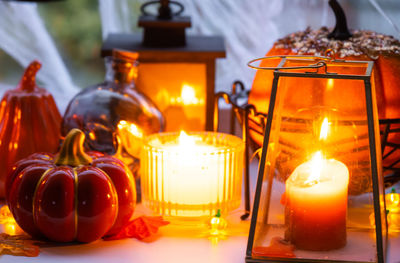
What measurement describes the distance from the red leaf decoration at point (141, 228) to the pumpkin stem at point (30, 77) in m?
0.29

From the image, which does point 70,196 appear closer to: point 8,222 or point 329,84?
point 8,222

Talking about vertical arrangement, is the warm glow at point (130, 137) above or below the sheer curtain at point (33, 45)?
below

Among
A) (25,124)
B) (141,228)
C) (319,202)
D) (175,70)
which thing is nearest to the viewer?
(319,202)

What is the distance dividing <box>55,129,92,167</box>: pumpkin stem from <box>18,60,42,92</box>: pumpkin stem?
0.72 ft

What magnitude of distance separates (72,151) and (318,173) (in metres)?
0.30

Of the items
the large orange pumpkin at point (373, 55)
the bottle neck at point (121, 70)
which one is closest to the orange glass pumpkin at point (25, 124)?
the bottle neck at point (121, 70)

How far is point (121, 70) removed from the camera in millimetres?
933

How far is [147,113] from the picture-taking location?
927 millimetres

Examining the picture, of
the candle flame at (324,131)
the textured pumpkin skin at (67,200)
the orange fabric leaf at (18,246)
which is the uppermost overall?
the candle flame at (324,131)

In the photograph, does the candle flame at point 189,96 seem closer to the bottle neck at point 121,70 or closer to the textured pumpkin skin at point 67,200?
the bottle neck at point 121,70

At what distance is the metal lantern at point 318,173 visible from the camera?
649 millimetres

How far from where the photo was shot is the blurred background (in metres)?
1.28

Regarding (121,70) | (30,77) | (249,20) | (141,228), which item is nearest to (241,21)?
(249,20)

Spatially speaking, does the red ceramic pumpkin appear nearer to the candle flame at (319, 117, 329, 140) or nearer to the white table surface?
the white table surface
